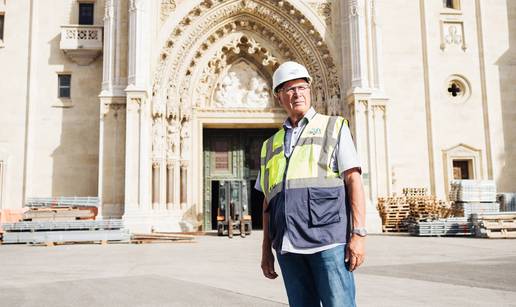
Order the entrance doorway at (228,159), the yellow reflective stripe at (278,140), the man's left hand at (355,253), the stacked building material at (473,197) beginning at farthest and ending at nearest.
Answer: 1. the entrance doorway at (228,159)
2. the stacked building material at (473,197)
3. the yellow reflective stripe at (278,140)
4. the man's left hand at (355,253)

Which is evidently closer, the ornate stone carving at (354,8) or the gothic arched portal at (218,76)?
the ornate stone carving at (354,8)

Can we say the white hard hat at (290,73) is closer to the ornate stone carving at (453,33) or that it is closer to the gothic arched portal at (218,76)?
the gothic arched portal at (218,76)

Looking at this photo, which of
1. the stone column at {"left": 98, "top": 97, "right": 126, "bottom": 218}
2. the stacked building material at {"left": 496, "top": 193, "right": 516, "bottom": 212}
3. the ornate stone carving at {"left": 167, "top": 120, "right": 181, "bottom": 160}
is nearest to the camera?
the stone column at {"left": 98, "top": 97, "right": 126, "bottom": 218}

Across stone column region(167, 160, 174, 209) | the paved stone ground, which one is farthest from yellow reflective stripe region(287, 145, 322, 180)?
stone column region(167, 160, 174, 209)

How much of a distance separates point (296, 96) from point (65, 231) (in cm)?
1414

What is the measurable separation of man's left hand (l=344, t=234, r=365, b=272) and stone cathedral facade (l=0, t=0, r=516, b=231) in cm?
1619

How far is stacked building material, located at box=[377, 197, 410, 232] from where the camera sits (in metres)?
18.5

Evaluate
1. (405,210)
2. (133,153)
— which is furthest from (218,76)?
(405,210)

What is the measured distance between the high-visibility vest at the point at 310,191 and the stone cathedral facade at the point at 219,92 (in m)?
15.9

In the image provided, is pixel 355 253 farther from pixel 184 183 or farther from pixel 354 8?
pixel 354 8

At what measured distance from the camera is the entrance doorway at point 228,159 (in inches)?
865

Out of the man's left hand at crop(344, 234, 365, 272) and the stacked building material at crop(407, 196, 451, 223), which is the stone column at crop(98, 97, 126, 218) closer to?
the stacked building material at crop(407, 196, 451, 223)

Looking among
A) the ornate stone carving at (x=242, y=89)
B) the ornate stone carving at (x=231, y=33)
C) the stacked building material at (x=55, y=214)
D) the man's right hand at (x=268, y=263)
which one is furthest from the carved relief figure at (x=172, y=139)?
the man's right hand at (x=268, y=263)

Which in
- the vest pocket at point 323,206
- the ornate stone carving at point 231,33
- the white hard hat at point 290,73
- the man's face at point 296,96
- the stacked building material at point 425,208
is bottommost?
the stacked building material at point 425,208
